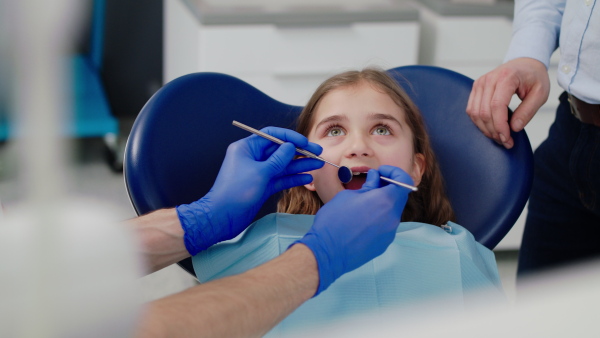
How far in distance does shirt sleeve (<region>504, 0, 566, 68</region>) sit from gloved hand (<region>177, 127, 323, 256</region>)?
0.47 m

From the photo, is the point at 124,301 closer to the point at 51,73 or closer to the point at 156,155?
the point at 51,73

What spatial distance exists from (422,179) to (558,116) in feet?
0.94

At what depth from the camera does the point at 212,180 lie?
4.08ft

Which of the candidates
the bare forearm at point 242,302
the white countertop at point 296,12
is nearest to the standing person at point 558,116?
the bare forearm at point 242,302

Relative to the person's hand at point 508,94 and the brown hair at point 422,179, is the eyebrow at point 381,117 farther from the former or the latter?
the person's hand at point 508,94

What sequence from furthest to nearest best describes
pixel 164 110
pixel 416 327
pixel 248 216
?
pixel 164 110 → pixel 248 216 → pixel 416 327

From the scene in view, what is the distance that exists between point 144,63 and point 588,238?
7.19 ft

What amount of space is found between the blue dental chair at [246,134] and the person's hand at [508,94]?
5 centimetres

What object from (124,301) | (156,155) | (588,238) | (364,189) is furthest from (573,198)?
(124,301)

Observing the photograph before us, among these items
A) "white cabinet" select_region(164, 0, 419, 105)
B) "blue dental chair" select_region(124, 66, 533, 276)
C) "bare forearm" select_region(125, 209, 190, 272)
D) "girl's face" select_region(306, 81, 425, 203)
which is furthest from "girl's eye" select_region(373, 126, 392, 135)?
"white cabinet" select_region(164, 0, 419, 105)

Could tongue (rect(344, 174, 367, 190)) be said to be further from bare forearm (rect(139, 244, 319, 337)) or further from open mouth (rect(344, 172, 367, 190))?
bare forearm (rect(139, 244, 319, 337))

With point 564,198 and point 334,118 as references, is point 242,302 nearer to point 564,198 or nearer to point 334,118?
point 334,118

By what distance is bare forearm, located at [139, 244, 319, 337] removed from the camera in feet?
1.85

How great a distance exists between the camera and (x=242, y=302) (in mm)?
654
